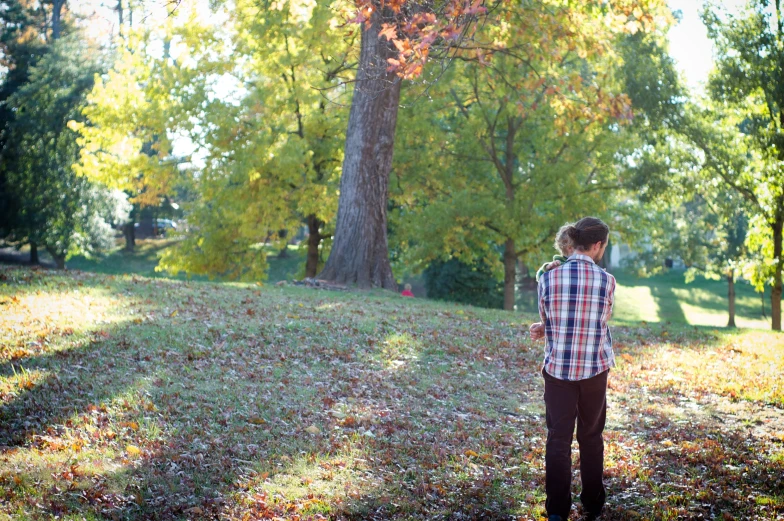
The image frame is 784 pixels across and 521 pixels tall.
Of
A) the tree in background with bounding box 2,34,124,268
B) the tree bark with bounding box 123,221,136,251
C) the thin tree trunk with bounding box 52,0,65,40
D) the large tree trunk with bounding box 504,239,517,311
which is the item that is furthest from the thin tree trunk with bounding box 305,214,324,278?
the tree bark with bounding box 123,221,136,251

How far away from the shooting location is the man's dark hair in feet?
15.2

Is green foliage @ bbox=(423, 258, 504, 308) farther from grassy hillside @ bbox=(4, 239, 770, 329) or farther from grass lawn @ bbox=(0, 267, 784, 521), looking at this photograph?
grass lawn @ bbox=(0, 267, 784, 521)

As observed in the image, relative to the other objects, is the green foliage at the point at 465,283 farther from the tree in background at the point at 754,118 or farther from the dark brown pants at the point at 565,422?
the dark brown pants at the point at 565,422

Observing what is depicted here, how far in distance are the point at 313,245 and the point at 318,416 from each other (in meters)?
16.3

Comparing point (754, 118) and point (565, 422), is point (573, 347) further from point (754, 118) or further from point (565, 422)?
point (754, 118)

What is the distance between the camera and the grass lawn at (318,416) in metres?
5.14

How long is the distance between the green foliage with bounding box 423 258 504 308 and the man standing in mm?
20859

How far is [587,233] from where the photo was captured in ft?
15.2

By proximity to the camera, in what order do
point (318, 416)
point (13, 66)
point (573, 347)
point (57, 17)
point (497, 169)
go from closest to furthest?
point (573, 347) → point (318, 416) → point (497, 169) → point (13, 66) → point (57, 17)

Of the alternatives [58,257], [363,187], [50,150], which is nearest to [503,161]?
[363,187]

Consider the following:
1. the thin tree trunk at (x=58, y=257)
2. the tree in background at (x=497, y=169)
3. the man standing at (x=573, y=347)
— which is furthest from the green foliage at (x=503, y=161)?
the thin tree trunk at (x=58, y=257)

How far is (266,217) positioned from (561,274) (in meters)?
→ 16.6

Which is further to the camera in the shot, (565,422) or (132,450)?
(132,450)

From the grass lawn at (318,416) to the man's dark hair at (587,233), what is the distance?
6.36 ft
